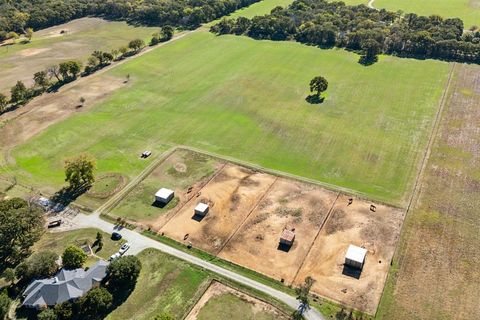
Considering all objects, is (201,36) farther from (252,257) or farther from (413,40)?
(252,257)

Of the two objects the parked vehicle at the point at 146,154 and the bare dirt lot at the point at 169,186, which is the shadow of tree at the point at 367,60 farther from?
the parked vehicle at the point at 146,154

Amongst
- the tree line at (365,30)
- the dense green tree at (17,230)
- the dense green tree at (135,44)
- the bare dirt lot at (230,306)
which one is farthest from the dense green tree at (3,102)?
the tree line at (365,30)

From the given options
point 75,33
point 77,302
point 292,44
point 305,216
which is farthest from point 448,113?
point 75,33

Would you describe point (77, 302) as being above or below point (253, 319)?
above

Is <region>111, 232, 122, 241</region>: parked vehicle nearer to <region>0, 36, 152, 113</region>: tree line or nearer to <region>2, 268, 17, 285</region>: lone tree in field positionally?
<region>2, 268, 17, 285</region>: lone tree in field

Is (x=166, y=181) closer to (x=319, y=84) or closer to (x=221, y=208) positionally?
A: (x=221, y=208)
